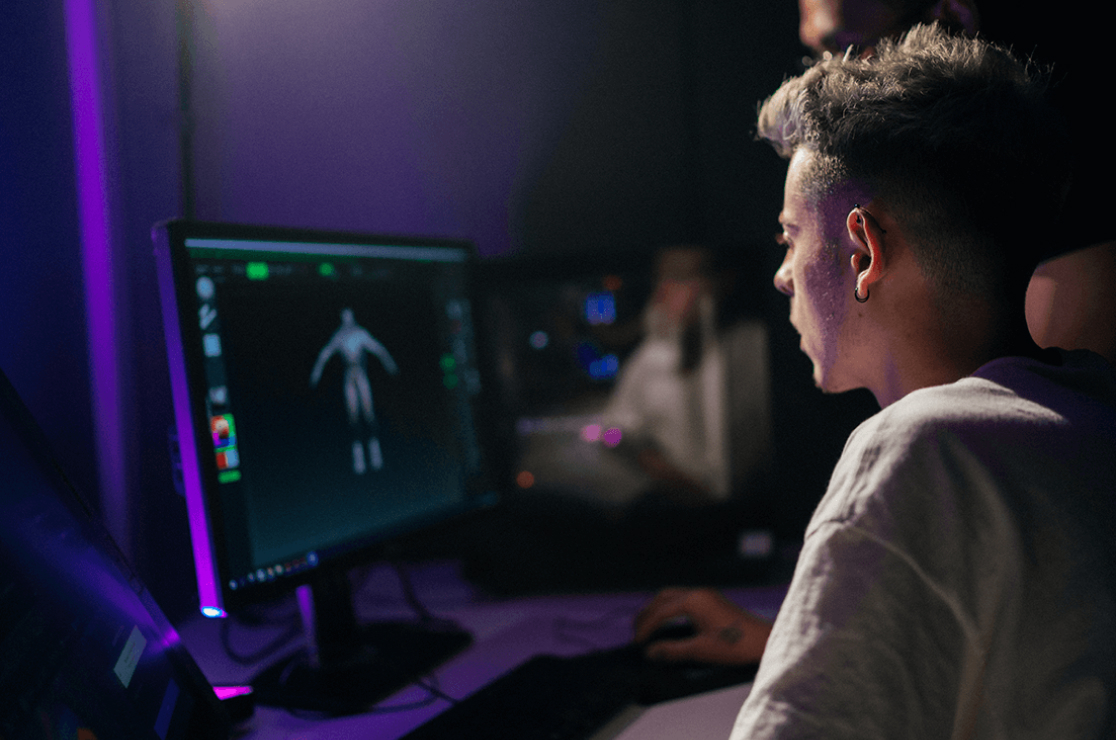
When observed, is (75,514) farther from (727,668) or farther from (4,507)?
(727,668)

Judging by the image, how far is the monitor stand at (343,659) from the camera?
0.93 metres

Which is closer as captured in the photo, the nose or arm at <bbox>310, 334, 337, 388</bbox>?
the nose

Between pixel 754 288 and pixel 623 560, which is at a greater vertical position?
pixel 754 288

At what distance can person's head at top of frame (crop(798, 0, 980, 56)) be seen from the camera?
112cm

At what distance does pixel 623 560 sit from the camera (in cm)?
135

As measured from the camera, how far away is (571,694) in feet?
2.95

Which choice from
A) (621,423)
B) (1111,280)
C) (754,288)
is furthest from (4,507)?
(1111,280)

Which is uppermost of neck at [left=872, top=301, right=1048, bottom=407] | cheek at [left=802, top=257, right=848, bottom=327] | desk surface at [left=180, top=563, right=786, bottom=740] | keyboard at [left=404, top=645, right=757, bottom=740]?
cheek at [left=802, top=257, right=848, bottom=327]

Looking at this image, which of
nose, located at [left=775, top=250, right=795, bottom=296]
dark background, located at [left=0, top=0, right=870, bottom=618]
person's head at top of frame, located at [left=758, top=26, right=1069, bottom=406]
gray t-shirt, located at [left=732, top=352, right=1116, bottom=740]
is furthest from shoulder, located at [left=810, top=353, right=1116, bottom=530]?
dark background, located at [left=0, top=0, right=870, bottom=618]

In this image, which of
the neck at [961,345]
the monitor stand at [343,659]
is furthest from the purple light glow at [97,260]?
the neck at [961,345]

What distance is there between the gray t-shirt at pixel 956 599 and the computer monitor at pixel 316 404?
0.61 meters

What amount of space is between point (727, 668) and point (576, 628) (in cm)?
26

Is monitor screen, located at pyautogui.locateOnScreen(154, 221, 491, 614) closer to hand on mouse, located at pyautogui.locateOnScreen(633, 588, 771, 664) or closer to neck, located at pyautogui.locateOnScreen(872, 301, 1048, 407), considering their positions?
hand on mouse, located at pyautogui.locateOnScreen(633, 588, 771, 664)

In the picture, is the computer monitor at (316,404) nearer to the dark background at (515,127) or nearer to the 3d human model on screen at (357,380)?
the 3d human model on screen at (357,380)
